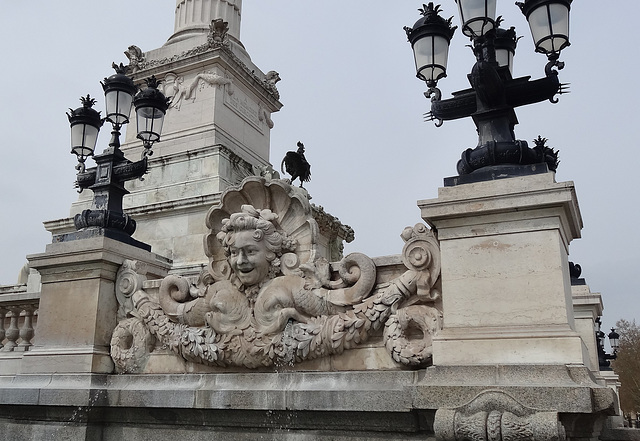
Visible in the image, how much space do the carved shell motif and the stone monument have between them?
0.07 feet

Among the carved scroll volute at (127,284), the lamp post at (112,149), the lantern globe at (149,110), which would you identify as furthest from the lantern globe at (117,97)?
the carved scroll volute at (127,284)

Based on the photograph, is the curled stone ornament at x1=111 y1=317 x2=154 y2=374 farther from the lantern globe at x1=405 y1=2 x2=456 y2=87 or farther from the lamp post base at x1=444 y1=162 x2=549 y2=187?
the lantern globe at x1=405 y1=2 x2=456 y2=87

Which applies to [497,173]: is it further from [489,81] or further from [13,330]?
[13,330]

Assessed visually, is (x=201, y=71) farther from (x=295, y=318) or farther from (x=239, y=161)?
(x=295, y=318)

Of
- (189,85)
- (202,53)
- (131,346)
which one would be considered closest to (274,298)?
(131,346)

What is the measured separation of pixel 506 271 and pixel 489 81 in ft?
6.36

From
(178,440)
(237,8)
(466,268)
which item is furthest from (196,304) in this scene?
(237,8)

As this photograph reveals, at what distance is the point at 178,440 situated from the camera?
22.6 ft

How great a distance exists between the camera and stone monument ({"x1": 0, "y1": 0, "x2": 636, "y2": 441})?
5.05 m

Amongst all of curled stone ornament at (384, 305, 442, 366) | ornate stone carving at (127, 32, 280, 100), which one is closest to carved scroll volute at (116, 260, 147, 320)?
curled stone ornament at (384, 305, 442, 366)

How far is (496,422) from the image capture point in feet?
15.3

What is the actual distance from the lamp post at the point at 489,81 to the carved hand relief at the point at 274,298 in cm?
105

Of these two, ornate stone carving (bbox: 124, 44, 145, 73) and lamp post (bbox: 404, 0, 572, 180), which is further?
ornate stone carving (bbox: 124, 44, 145, 73)

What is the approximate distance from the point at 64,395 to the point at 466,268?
5245 mm
